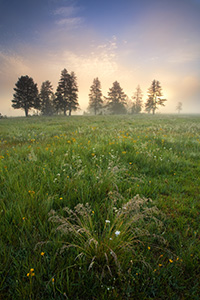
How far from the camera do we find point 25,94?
4178cm

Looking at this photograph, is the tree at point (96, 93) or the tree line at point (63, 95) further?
the tree at point (96, 93)

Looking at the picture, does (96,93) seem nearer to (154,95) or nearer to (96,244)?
(154,95)

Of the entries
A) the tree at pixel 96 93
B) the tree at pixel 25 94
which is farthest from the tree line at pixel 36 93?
the tree at pixel 96 93

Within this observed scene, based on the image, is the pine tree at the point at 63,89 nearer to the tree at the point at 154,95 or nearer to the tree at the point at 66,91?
the tree at the point at 66,91

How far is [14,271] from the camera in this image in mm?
1453

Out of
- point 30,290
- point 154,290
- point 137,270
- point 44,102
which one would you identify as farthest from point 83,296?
point 44,102

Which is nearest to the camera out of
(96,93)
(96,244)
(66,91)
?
(96,244)

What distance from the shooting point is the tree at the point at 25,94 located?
40969 mm

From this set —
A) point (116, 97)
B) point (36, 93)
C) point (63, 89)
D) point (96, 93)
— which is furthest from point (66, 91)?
point (116, 97)

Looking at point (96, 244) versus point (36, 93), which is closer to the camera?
point (96, 244)

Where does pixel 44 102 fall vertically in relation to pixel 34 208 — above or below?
above

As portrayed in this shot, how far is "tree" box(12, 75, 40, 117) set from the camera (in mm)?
40969

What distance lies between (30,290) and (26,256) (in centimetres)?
39

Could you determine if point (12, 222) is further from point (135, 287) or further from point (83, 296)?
A: point (135, 287)
